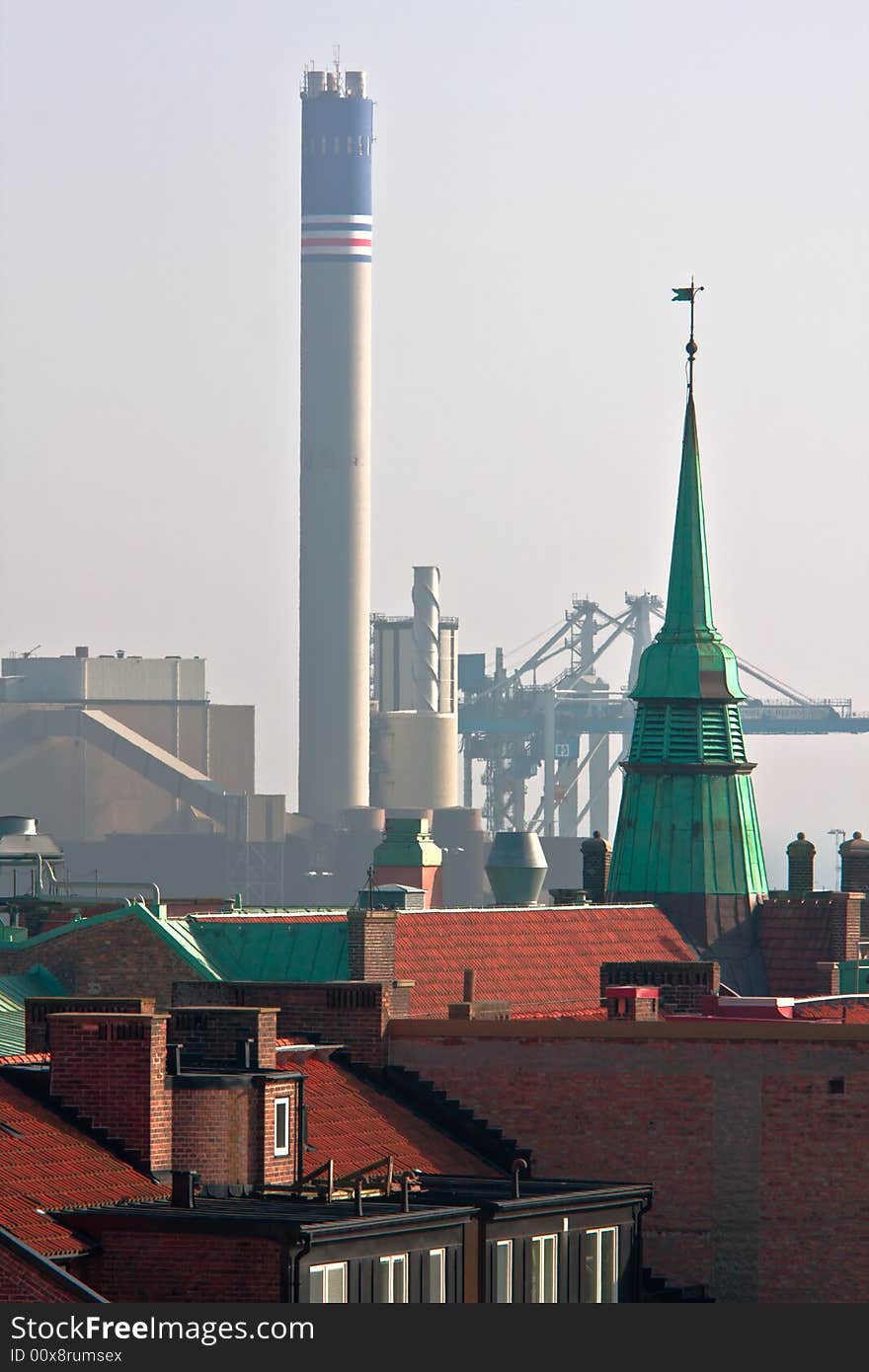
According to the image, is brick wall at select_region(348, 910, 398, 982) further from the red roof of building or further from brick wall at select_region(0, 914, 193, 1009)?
the red roof of building

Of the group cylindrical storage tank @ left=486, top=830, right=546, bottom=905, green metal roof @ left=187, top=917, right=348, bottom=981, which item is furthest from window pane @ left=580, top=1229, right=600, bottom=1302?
cylindrical storage tank @ left=486, top=830, right=546, bottom=905

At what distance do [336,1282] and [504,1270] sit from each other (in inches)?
117

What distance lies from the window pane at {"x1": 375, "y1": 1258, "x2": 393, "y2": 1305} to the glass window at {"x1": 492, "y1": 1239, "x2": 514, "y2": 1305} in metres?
1.92

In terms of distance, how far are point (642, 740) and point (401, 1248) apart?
174 ft

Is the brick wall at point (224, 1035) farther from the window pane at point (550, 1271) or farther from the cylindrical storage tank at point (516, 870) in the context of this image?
the cylindrical storage tank at point (516, 870)

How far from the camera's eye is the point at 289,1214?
35500mm

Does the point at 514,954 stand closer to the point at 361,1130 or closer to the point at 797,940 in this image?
the point at 797,940

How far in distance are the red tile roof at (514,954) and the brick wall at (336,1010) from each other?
35.7 ft

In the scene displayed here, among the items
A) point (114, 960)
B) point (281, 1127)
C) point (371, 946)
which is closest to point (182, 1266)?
point (281, 1127)

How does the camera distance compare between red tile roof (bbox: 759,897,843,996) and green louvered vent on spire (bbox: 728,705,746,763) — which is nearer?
red tile roof (bbox: 759,897,843,996)

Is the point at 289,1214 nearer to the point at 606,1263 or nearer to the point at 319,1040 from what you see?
the point at 606,1263

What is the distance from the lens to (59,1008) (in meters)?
45.9

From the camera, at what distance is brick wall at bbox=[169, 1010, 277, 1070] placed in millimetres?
42312

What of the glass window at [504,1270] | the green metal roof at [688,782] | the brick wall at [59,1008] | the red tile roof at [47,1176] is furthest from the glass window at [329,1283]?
the green metal roof at [688,782]
